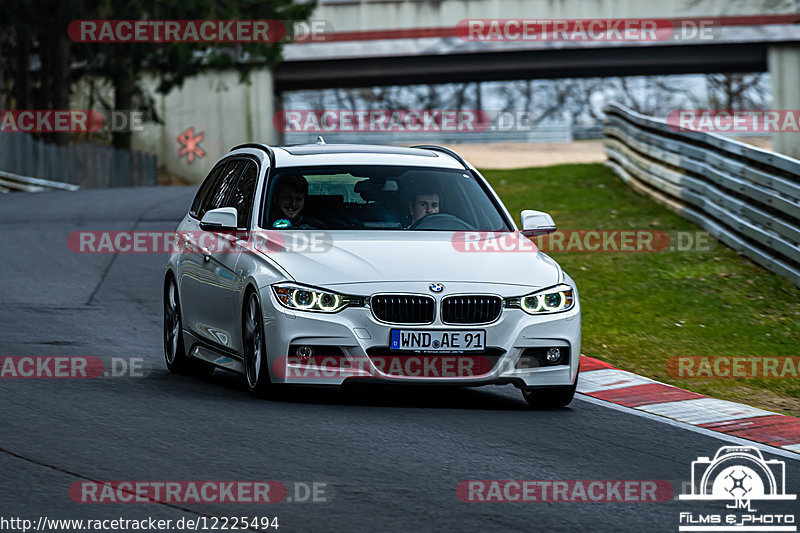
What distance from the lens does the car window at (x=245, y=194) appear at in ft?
32.9

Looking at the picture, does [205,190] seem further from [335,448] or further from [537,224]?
[335,448]

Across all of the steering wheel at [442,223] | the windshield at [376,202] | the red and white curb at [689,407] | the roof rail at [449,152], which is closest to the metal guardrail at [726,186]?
the red and white curb at [689,407]

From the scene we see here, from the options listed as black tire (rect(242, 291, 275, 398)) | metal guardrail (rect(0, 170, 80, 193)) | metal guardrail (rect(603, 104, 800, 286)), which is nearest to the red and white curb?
black tire (rect(242, 291, 275, 398))

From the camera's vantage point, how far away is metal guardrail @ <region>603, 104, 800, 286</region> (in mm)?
15125

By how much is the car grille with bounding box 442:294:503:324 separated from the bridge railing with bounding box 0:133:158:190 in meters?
34.3

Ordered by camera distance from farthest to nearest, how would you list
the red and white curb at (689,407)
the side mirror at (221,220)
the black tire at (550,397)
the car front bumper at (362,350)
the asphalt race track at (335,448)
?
1. the side mirror at (221,220)
2. the black tire at (550,397)
3. the red and white curb at (689,407)
4. the car front bumper at (362,350)
5. the asphalt race track at (335,448)

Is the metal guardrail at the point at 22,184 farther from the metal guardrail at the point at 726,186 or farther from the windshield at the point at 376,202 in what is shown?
the windshield at the point at 376,202

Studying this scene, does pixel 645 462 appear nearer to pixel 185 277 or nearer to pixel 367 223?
pixel 367 223

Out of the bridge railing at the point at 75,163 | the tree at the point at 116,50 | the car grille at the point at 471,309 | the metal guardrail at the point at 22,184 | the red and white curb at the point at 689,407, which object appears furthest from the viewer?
the tree at the point at 116,50

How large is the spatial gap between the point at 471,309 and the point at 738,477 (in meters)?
2.18

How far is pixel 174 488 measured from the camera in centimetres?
641

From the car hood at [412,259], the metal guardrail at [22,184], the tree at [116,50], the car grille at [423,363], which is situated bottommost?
the metal guardrail at [22,184]

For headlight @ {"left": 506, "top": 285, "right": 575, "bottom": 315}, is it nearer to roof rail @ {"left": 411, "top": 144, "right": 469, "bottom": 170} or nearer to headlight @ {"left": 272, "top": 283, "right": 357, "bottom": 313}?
headlight @ {"left": 272, "top": 283, "right": 357, "bottom": 313}

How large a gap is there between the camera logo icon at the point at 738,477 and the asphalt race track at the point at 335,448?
3.8 inches
